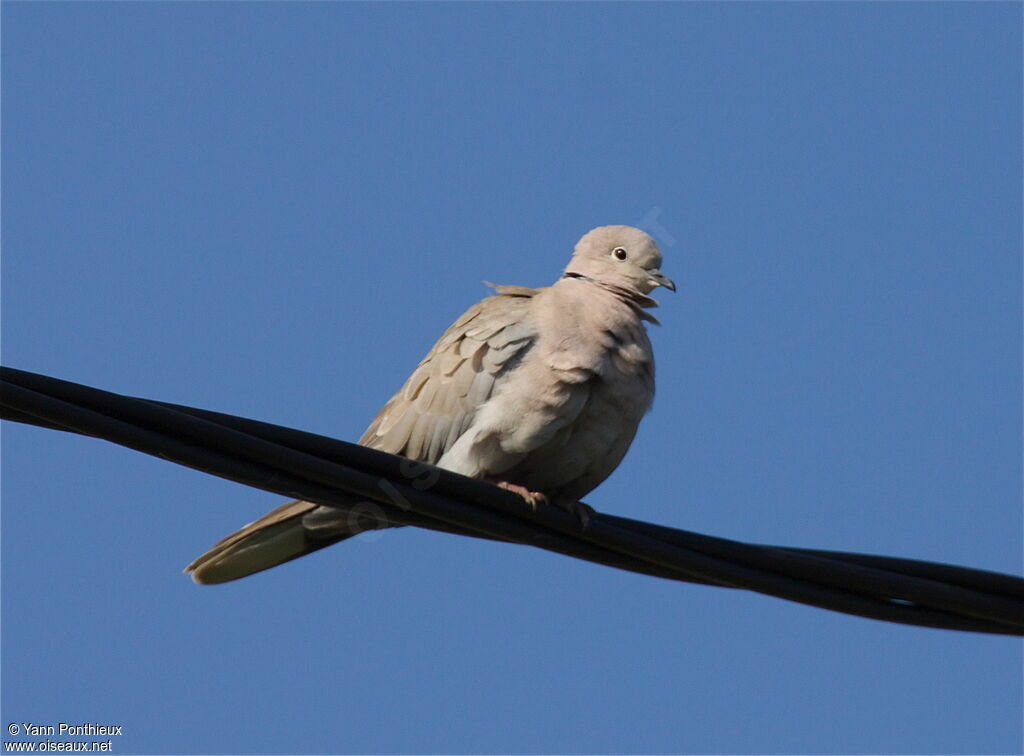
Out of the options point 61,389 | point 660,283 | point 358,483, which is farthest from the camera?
point 660,283

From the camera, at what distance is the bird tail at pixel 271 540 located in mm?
6137

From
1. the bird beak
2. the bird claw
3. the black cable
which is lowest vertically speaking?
the black cable

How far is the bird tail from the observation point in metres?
6.14

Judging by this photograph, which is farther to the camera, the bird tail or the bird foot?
the bird tail

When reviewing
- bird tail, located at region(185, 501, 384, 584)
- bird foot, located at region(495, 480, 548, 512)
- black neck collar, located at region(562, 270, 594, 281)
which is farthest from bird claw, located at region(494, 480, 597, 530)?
black neck collar, located at region(562, 270, 594, 281)

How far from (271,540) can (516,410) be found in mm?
1273

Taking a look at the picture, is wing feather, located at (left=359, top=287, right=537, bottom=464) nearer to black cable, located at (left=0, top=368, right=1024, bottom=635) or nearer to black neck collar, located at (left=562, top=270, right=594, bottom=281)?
black neck collar, located at (left=562, top=270, right=594, bottom=281)

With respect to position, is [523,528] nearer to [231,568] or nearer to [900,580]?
[900,580]

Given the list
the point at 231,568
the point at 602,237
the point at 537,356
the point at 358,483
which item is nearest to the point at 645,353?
the point at 537,356

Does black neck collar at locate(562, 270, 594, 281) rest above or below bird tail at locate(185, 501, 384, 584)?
above

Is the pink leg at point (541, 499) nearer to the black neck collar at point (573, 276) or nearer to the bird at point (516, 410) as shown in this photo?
the bird at point (516, 410)

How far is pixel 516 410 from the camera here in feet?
19.6

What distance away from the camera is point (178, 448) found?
393 centimetres

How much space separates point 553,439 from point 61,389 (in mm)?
2622
